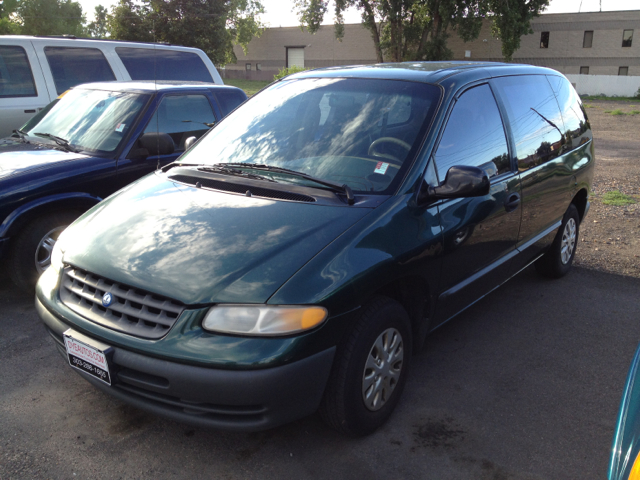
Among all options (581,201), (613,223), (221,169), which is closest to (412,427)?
(221,169)

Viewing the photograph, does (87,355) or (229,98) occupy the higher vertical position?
(229,98)

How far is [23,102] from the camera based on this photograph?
7043mm

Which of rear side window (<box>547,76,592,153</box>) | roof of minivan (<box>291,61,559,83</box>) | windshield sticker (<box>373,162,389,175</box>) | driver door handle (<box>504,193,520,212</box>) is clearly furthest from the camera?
rear side window (<box>547,76,592,153</box>)

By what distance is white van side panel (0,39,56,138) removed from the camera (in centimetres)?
694

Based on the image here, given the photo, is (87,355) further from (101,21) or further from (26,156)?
(101,21)

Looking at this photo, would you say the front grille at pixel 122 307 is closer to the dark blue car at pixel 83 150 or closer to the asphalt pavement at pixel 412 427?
the asphalt pavement at pixel 412 427

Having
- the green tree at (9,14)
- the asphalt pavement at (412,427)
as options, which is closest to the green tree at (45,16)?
the green tree at (9,14)

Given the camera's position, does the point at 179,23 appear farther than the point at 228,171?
Yes

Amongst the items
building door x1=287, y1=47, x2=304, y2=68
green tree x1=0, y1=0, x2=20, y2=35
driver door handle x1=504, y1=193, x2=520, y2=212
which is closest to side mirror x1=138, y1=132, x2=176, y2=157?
driver door handle x1=504, y1=193, x2=520, y2=212

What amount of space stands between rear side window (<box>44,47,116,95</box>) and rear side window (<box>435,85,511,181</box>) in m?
5.72

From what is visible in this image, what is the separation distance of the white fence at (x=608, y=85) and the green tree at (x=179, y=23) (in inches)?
1152

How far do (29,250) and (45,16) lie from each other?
48.0 meters

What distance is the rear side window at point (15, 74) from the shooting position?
694 cm

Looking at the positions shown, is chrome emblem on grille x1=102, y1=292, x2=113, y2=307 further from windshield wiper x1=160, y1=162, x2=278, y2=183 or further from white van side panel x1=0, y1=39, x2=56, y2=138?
white van side panel x1=0, y1=39, x2=56, y2=138
